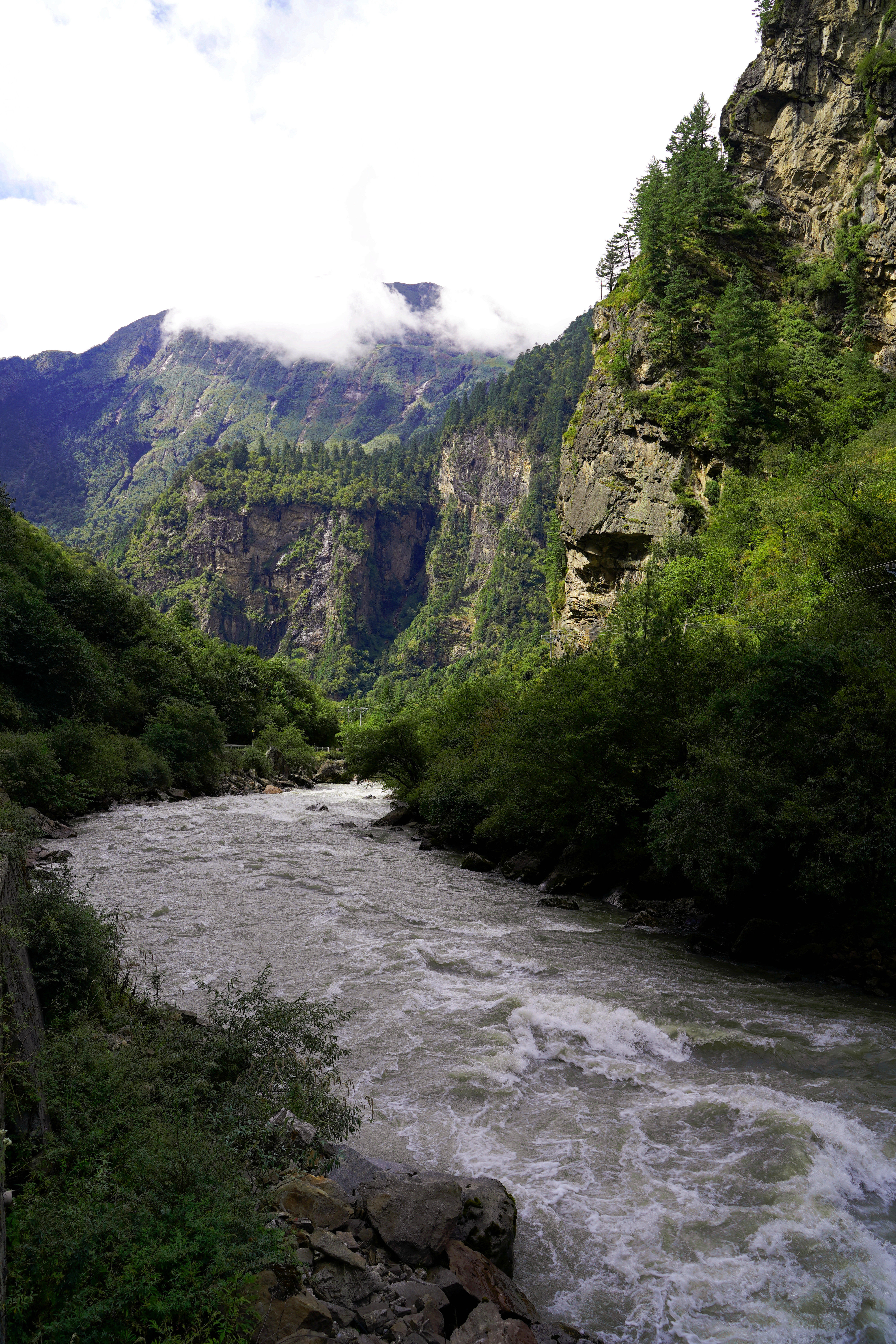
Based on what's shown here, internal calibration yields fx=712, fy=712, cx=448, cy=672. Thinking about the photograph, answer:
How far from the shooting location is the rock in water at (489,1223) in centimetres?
639

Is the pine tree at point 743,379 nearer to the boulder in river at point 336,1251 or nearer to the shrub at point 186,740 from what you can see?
the shrub at point 186,740

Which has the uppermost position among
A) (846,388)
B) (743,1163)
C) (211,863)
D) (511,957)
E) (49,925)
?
(846,388)

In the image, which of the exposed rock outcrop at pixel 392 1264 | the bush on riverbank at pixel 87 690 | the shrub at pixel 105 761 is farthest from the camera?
the shrub at pixel 105 761

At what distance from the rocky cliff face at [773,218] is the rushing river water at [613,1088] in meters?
40.2

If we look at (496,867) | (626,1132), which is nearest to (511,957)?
(626,1132)

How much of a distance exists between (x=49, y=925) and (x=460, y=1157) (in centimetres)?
564

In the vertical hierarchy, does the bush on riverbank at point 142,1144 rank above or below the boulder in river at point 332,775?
above

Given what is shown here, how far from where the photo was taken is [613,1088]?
10438 millimetres

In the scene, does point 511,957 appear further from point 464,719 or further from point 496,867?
point 464,719

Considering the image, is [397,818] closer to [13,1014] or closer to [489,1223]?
[489,1223]

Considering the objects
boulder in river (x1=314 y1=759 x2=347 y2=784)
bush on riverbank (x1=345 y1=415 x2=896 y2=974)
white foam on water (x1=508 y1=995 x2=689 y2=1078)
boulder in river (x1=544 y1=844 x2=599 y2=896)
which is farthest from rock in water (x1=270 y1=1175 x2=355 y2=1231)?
boulder in river (x1=314 y1=759 x2=347 y2=784)

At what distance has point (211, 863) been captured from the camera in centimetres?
2461

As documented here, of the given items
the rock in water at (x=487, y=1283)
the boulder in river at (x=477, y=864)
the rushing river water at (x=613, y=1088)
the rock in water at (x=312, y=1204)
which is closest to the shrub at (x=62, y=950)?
the rock in water at (x=312, y=1204)

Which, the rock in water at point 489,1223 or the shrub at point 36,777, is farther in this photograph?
the shrub at point 36,777
